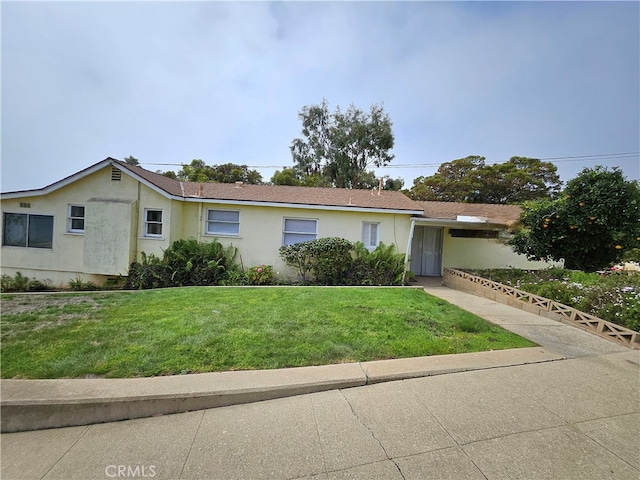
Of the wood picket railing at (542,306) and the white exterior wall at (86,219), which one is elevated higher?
the white exterior wall at (86,219)

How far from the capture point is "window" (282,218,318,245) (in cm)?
1095

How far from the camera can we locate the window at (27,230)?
10273 millimetres

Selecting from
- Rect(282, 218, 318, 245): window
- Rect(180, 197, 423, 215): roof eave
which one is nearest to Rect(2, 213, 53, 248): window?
Rect(180, 197, 423, 215): roof eave

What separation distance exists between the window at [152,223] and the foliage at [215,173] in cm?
1640

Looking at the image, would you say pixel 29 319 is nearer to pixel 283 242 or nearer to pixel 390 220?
pixel 283 242

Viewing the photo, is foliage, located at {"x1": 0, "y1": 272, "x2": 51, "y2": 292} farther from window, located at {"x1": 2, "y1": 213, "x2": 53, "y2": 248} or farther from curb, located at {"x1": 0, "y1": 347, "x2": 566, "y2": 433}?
curb, located at {"x1": 0, "y1": 347, "x2": 566, "y2": 433}

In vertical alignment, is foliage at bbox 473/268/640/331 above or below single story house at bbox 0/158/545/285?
below

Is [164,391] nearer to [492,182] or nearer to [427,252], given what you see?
[427,252]

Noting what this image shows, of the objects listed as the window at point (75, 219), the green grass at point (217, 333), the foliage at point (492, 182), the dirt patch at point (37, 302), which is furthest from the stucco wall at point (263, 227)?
the foliage at point (492, 182)

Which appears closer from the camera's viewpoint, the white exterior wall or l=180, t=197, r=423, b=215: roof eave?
the white exterior wall

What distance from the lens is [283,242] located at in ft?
35.8

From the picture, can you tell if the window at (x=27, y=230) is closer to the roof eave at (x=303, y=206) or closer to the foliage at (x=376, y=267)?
the roof eave at (x=303, y=206)

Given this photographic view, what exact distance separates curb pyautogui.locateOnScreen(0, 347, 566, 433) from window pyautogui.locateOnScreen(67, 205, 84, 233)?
A: 30.6 feet

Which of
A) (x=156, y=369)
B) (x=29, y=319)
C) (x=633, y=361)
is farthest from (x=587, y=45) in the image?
(x=29, y=319)
